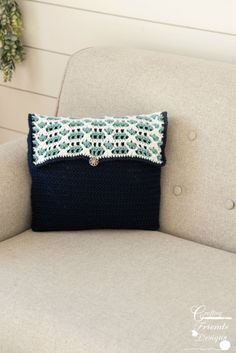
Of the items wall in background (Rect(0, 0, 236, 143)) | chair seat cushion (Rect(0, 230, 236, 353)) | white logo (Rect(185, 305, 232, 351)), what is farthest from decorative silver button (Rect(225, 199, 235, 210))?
wall in background (Rect(0, 0, 236, 143))

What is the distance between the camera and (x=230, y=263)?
67.1 inches

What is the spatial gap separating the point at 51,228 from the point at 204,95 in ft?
1.82

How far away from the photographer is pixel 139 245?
177 cm

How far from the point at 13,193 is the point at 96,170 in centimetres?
24

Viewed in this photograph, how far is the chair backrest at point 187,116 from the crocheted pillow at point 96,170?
56 millimetres

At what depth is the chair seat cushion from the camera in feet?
4.63

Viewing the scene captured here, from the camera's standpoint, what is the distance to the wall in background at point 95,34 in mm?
2059

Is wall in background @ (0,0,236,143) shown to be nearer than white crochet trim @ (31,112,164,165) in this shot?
No

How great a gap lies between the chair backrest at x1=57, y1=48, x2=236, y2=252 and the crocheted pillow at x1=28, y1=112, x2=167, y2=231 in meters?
0.06

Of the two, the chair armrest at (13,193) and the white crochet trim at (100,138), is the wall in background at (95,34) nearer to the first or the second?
the white crochet trim at (100,138)

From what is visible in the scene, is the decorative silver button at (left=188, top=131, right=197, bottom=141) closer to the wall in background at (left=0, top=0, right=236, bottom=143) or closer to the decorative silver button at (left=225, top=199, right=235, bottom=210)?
the decorative silver button at (left=225, top=199, right=235, bottom=210)

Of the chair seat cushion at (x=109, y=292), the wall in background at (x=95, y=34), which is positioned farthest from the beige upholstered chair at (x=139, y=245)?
the wall in background at (x=95, y=34)

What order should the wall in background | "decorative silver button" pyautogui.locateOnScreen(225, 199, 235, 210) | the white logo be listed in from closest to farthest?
the white logo < "decorative silver button" pyautogui.locateOnScreen(225, 199, 235, 210) < the wall in background

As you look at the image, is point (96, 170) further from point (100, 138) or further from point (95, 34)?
point (95, 34)
